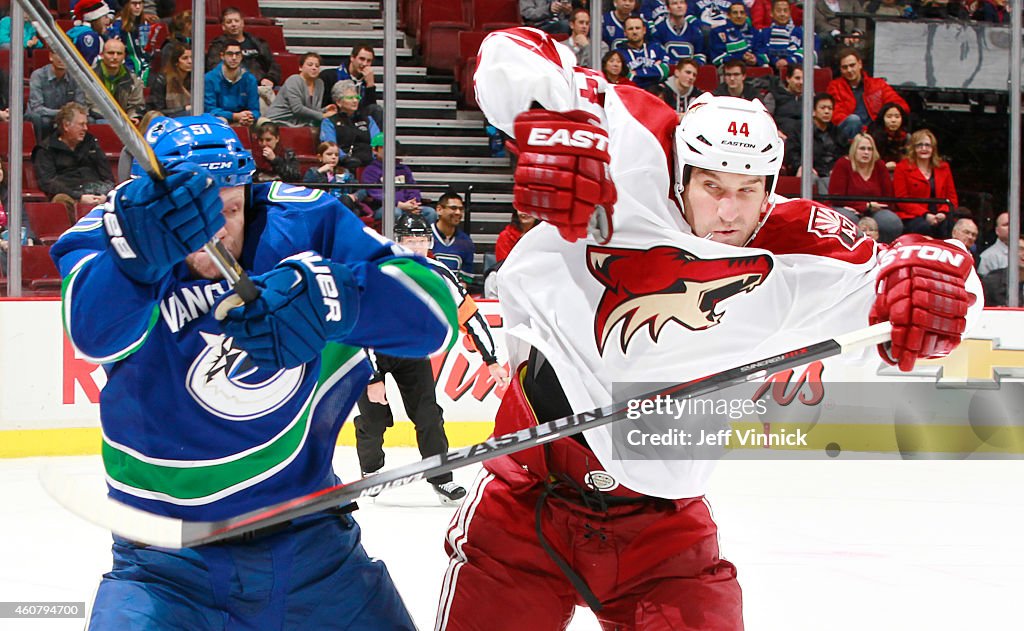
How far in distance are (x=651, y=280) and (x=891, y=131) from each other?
204 inches

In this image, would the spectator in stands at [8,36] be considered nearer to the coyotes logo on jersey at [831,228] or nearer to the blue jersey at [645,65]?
the blue jersey at [645,65]

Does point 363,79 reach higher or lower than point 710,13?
lower

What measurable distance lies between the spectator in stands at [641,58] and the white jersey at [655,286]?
4508 mm

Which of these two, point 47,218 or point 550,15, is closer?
point 47,218

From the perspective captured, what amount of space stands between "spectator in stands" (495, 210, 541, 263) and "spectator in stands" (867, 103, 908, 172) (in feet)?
6.79

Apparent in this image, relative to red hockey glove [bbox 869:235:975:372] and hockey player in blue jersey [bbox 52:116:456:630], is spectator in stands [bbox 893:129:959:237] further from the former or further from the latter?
hockey player in blue jersey [bbox 52:116:456:630]

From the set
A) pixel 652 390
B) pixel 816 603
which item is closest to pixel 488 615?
pixel 652 390

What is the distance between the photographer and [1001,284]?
6602mm

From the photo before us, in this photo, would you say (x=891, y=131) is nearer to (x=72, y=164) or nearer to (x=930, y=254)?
(x=72, y=164)

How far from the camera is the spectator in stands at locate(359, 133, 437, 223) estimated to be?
250 inches

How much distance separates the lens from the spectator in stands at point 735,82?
267 inches

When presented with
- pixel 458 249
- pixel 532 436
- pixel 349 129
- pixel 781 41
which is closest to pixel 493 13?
pixel 349 129

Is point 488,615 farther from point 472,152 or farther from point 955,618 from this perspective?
point 472,152

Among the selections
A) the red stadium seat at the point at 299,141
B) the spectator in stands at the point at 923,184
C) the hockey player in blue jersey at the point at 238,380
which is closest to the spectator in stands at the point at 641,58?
the spectator in stands at the point at 923,184
